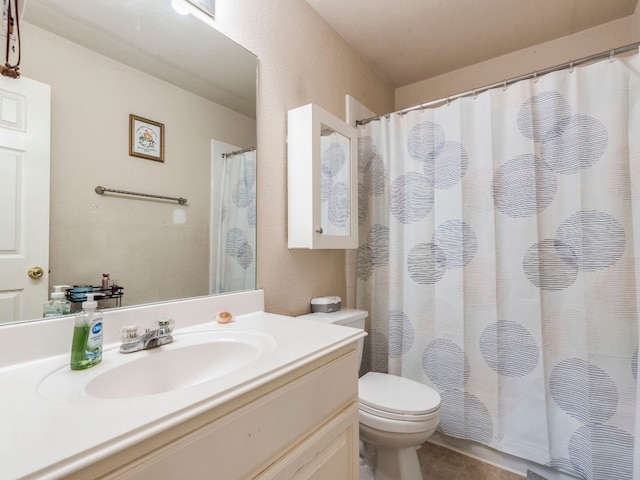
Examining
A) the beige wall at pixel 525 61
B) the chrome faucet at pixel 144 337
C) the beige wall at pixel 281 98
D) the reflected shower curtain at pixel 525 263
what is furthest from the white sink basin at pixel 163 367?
the beige wall at pixel 525 61

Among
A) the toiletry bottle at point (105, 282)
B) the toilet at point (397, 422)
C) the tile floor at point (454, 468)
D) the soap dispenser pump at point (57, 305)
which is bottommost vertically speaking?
the tile floor at point (454, 468)

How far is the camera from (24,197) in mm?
746

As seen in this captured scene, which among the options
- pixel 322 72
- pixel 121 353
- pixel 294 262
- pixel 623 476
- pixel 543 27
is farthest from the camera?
pixel 543 27

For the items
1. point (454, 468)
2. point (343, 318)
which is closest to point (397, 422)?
point (343, 318)

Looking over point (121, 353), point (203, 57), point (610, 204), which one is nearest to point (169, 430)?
point (121, 353)

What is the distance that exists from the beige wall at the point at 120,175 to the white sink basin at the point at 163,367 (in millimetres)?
206

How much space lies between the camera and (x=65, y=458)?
1.24 ft

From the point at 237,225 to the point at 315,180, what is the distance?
39 centimetres

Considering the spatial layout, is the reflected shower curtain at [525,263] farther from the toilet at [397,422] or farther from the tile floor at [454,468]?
the toilet at [397,422]

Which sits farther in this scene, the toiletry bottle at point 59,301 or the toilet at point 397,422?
the toilet at point 397,422

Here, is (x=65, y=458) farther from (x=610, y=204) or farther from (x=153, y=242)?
(x=610, y=204)

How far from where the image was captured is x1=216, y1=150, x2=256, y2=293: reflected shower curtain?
1.19 metres

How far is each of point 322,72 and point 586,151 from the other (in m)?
1.27

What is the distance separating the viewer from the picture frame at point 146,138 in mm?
946
